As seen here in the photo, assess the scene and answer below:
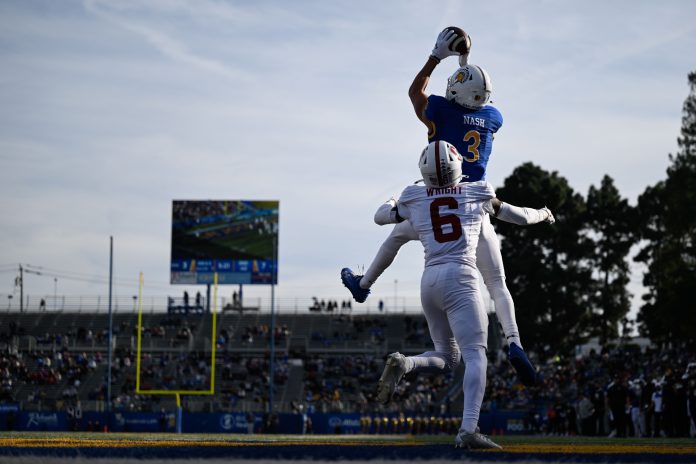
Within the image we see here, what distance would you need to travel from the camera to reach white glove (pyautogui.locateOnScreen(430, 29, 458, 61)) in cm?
1041

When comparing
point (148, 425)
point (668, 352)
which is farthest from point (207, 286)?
point (668, 352)

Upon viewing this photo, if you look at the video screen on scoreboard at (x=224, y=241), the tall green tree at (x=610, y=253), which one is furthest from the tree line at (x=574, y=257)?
the video screen on scoreboard at (x=224, y=241)

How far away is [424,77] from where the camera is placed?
1057 centimetres

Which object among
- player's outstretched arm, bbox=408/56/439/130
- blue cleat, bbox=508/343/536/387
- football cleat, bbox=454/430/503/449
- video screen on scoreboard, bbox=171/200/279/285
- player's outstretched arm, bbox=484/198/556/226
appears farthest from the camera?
video screen on scoreboard, bbox=171/200/279/285

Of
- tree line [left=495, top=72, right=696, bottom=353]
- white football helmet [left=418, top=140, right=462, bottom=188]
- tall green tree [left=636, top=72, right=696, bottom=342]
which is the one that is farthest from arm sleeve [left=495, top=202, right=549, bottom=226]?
tree line [left=495, top=72, right=696, bottom=353]

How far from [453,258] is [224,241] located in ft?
155

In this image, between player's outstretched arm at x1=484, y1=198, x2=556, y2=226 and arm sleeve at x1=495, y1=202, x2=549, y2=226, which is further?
arm sleeve at x1=495, y1=202, x2=549, y2=226

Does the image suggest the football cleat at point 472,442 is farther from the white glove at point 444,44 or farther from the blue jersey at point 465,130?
the white glove at point 444,44

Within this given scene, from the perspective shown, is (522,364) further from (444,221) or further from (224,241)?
(224,241)

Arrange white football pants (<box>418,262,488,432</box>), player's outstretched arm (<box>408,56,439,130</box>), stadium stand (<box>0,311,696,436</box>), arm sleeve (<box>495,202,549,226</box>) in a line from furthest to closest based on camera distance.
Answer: stadium stand (<box>0,311,696,436</box>), player's outstretched arm (<box>408,56,439,130</box>), arm sleeve (<box>495,202,549,226</box>), white football pants (<box>418,262,488,432</box>)

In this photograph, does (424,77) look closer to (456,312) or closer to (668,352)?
(456,312)

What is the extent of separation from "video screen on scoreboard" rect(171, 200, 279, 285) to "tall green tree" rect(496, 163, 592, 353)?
12261mm

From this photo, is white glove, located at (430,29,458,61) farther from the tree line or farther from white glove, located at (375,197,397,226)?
the tree line

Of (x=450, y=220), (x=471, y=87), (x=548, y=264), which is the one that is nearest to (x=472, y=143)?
(x=471, y=87)
